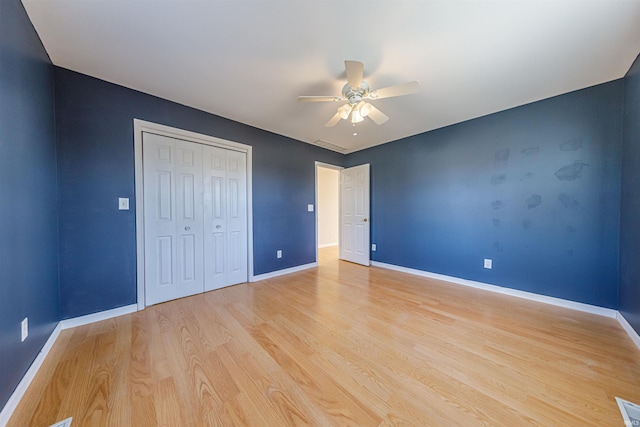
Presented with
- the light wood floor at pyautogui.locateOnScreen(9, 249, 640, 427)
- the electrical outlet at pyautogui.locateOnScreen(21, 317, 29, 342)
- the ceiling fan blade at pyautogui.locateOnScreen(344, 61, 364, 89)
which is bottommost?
the light wood floor at pyautogui.locateOnScreen(9, 249, 640, 427)

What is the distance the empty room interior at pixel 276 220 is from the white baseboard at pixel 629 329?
21 mm

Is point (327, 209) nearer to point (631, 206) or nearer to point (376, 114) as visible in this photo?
point (376, 114)

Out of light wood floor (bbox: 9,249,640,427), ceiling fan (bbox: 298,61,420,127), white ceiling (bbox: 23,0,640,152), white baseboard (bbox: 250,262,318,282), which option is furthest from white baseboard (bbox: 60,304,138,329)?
ceiling fan (bbox: 298,61,420,127)

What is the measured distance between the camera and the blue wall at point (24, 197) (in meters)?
1.15

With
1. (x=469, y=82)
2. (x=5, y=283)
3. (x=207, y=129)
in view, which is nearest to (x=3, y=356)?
(x=5, y=283)

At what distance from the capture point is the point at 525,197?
2602 mm

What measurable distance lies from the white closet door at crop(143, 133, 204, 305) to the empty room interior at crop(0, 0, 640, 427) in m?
0.02

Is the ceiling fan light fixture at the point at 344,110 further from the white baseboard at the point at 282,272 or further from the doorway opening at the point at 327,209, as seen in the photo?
the doorway opening at the point at 327,209

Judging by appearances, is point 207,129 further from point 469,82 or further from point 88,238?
point 469,82

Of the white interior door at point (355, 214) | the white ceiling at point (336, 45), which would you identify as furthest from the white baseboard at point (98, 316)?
the white interior door at point (355, 214)

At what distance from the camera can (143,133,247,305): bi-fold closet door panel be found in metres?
2.41

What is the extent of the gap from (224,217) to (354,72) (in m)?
2.38

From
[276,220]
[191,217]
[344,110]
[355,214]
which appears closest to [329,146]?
[355,214]

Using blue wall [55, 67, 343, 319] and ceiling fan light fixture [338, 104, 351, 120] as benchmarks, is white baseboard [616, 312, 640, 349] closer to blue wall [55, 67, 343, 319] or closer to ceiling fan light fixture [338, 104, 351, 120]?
ceiling fan light fixture [338, 104, 351, 120]
